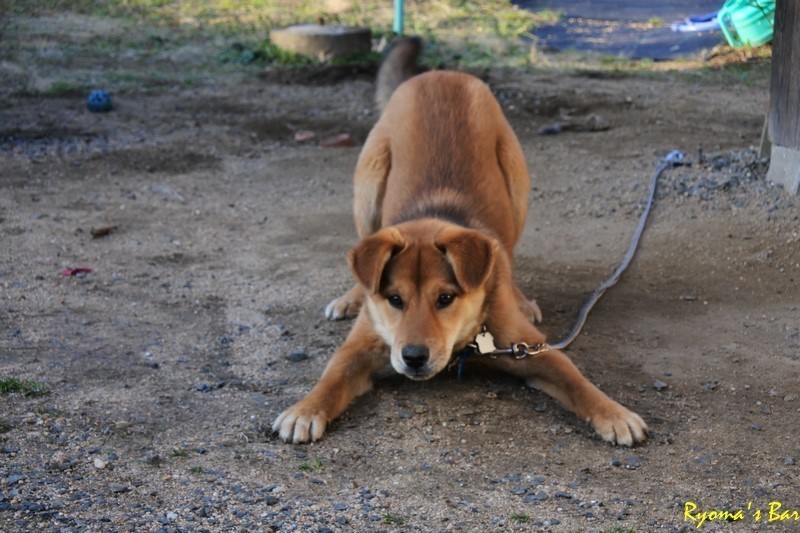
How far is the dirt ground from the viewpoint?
13.0 ft

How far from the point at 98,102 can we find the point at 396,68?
14.0 feet

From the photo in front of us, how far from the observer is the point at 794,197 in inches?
286

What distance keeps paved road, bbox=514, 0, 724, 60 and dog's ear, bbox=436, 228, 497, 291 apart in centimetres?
907

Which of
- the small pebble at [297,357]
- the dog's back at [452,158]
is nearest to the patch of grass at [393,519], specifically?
the small pebble at [297,357]

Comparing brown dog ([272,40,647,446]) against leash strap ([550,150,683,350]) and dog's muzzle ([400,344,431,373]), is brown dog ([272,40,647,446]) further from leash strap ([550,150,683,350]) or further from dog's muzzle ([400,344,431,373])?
leash strap ([550,150,683,350])

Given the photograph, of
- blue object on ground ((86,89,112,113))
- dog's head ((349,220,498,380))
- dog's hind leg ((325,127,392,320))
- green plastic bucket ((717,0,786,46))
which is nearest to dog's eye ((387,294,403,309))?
dog's head ((349,220,498,380))

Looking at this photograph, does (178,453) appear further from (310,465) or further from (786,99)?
(786,99)

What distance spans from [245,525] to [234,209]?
4754mm

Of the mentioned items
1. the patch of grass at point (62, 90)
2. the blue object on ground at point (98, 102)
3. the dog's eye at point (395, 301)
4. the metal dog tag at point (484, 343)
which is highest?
the dog's eye at point (395, 301)

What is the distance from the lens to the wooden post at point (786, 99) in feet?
24.1

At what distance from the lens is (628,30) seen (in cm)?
1439

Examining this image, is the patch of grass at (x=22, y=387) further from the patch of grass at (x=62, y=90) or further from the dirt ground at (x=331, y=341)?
the patch of grass at (x=62, y=90)

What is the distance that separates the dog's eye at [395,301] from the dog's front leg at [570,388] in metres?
0.58

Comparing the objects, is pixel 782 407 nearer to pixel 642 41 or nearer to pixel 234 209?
pixel 234 209
